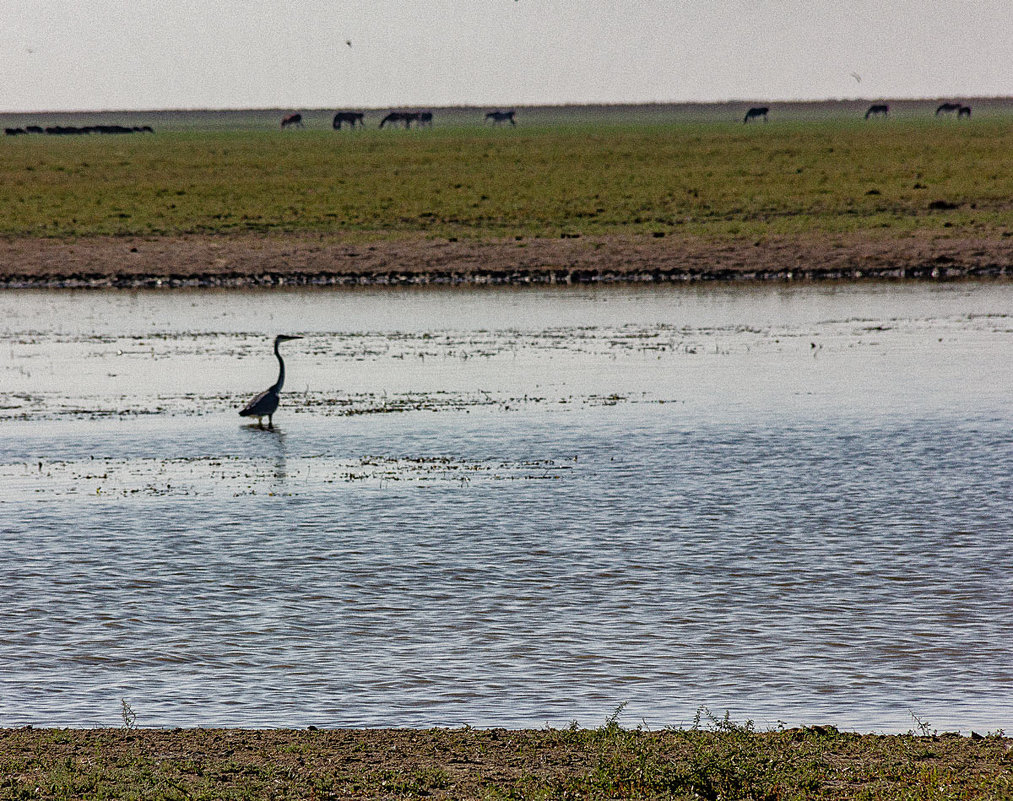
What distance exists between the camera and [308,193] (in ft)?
184

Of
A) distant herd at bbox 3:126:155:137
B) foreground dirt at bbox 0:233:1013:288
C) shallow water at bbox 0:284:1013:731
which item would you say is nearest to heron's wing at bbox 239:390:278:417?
shallow water at bbox 0:284:1013:731

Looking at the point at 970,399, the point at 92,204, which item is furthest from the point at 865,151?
the point at 970,399

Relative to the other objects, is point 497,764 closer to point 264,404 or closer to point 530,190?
point 264,404

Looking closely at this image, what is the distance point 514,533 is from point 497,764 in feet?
19.0

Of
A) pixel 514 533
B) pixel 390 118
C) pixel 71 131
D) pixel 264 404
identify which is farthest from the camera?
pixel 390 118

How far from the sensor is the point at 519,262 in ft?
130

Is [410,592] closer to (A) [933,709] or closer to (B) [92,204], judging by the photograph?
(A) [933,709]

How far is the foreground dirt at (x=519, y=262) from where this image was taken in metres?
38.3

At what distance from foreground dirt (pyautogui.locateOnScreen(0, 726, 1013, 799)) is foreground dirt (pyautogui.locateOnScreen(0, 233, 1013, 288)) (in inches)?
1208

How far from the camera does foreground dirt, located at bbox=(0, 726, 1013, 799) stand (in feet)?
23.2

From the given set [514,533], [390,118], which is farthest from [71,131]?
[514,533]

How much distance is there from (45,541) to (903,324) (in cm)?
1984

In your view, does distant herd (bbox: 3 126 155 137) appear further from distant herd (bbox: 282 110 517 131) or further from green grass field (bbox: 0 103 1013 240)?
green grass field (bbox: 0 103 1013 240)

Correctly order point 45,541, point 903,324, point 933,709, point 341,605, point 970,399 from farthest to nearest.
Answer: point 903,324 < point 970,399 < point 45,541 < point 341,605 < point 933,709
